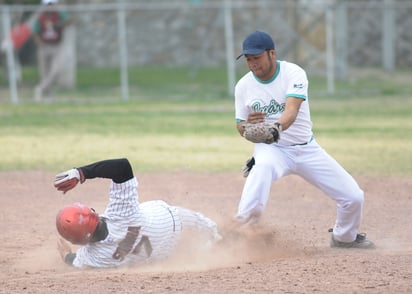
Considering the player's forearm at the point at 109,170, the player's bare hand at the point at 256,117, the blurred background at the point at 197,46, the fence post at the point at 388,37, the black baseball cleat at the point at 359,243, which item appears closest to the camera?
the player's forearm at the point at 109,170

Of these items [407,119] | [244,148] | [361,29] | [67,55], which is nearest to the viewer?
[244,148]

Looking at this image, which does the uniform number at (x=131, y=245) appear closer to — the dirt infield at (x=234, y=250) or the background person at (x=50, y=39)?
the dirt infield at (x=234, y=250)

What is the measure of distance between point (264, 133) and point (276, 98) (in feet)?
1.85

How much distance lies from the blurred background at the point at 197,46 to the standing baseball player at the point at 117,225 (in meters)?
16.9

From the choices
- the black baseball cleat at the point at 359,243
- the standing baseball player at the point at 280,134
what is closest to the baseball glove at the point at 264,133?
the standing baseball player at the point at 280,134

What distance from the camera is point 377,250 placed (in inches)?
316

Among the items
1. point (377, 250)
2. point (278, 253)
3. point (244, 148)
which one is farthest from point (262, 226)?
point (244, 148)

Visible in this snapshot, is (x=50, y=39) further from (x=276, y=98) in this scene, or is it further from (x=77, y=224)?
(x=77, y=224)

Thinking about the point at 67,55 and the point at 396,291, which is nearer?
the point at 396,291

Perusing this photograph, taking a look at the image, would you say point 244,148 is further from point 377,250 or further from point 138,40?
point 138,40

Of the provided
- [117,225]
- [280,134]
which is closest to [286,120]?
[280,134]

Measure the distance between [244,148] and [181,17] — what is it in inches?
663

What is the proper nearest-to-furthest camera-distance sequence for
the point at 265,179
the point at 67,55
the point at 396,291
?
1. the point at 396,291
2. the point at 265,179
3. the point at 67,55

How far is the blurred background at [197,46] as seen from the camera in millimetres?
26391
